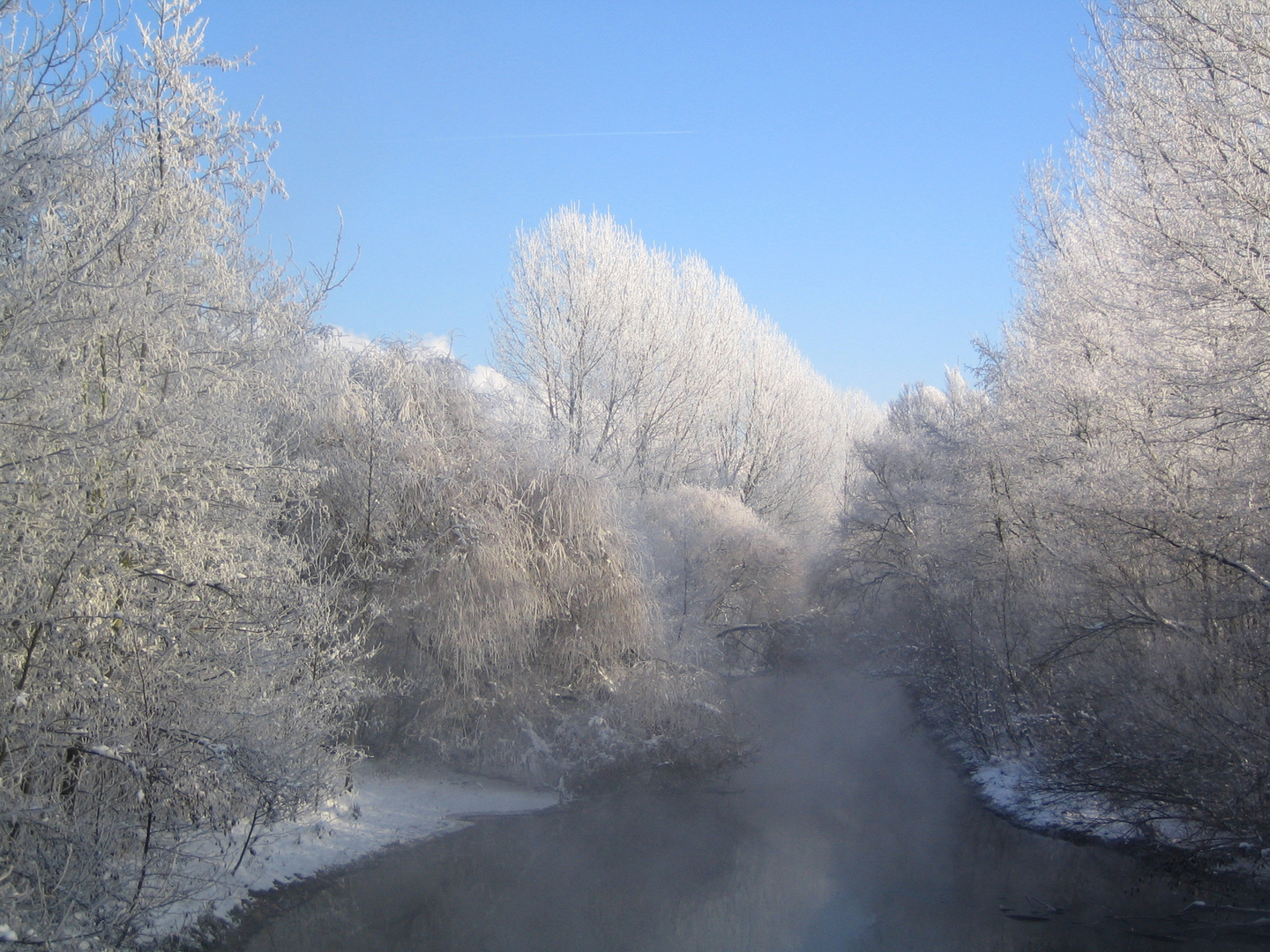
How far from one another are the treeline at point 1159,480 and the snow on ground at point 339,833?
323 inches

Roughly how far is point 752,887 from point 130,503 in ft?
27.2

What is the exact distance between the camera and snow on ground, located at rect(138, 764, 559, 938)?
7895 millimetres

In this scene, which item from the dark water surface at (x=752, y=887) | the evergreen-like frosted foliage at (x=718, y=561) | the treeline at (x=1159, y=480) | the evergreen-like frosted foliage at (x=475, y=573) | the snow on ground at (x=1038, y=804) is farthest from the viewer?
the evergreen-like frosted foliage at (x=718, y=561)

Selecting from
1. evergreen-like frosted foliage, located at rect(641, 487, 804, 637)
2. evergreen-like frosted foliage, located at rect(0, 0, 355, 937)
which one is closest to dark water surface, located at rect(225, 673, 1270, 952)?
evergreen-like frosted foliage, located at rect(0, 0, 355, 937)

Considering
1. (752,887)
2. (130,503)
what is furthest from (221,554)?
(752,887)

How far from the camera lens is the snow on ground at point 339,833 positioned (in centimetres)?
789

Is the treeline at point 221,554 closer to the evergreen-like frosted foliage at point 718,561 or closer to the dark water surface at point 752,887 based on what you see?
the dark water surface at point 752,887

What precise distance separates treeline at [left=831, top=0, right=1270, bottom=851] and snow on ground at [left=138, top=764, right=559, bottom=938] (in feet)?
26.9

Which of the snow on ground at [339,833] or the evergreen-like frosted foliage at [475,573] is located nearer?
the snow on ground at [339,833]

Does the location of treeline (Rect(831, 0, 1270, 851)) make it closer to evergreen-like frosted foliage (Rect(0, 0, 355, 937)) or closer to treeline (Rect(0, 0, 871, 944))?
treeline (Rect(0, 0, 871, 944))

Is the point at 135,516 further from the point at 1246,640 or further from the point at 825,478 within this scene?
the point at 825,478

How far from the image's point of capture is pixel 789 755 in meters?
17.2

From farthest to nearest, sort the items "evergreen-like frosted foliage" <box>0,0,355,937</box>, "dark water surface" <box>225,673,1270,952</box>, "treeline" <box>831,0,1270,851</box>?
"dark water surface" <box>225,673,1270,952</box>, "treeline" <box>831,0,1270,851</box>, "evergreen-like frosted foliage" <box>0,0,355,937</box>

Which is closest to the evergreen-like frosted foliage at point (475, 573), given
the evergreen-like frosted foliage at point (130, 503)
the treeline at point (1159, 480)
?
the evergreen-like frosted foliage at point (130, 503)
